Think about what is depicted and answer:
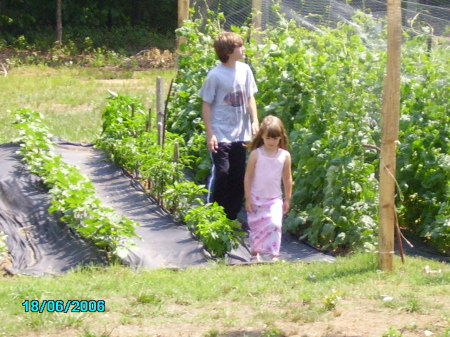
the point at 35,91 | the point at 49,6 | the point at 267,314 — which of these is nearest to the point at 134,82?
the point at 35,91

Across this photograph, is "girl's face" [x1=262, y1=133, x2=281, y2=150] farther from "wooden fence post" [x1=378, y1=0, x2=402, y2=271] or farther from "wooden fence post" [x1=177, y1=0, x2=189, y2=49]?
"wooden fence post" [x1=177, y1=0, x2=189, y2=49]

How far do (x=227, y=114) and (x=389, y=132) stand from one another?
180 cm

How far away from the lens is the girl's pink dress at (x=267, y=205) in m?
6.09

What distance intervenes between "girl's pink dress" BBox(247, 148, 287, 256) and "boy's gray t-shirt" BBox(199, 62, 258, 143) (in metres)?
0.49

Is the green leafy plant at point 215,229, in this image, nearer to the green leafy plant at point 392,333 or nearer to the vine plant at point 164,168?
the vine plant at point 164,168

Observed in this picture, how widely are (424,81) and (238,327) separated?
11.0 ft

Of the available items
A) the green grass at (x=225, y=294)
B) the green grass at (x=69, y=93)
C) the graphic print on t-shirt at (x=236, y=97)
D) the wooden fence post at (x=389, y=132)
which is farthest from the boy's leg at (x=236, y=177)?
the green grass at (x=69, y=93)

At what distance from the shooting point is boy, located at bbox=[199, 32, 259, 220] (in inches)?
254

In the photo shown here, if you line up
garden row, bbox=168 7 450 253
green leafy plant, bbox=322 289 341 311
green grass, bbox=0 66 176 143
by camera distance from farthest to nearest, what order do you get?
green grass, bbox=0 66 176 143
garden row, bbox=168 7 450 253
green leafy plant, bbox=322 289 341 311

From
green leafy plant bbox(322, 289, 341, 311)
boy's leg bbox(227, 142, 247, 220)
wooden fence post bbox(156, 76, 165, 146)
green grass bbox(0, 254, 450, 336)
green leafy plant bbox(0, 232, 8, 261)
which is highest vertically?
wooden fence post bbox(156, 76, 165, 146)

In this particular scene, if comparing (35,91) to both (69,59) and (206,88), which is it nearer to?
(69,59)

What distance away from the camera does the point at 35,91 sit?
14.1 m

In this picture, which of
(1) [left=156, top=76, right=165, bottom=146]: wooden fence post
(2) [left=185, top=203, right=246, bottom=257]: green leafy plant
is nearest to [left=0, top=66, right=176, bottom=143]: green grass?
(1) [left=156, top=76, right=165, bottom=146]: wooden fence post

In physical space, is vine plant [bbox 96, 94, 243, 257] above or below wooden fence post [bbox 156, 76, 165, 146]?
below
